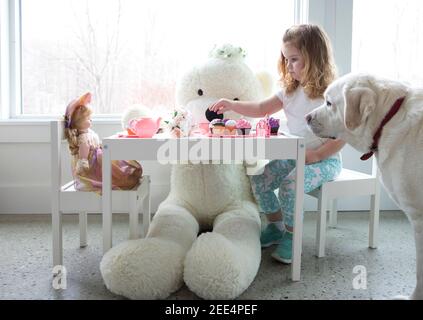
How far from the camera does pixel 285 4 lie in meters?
2.39

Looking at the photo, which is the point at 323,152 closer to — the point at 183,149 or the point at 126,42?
the point at 183,149

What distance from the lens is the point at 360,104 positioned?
1.26m

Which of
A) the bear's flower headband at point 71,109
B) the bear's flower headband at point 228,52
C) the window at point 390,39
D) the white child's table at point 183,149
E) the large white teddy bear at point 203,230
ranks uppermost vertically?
the window at point 390,39

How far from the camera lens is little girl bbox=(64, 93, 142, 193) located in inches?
63.0

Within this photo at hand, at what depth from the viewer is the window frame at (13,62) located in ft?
7.52

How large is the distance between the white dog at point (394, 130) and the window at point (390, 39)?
46.8 inches

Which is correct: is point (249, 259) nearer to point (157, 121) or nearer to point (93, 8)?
point (157, 121)

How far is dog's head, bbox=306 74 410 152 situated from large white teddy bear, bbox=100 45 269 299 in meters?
0.49

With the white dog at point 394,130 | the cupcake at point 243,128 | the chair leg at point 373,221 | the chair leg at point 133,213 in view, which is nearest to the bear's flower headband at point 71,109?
the chair leg at point 133,213

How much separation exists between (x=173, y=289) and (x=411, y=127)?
2.67 ft

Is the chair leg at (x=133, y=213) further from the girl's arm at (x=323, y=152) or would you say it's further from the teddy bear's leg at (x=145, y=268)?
the girl's arm at (x=323, y=152)

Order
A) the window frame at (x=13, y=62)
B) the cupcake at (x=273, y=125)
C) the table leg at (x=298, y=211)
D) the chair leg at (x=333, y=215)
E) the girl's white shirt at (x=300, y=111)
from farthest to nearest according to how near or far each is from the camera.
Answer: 1. the window frame at (x=13, y=62)
2. the chair leg at (x=333, y=215)
3. the girl's white shirt at (x=300, y=111)
4. the cupcake at (x=273, y=125)
5. the table leg at (x=298, y=211)

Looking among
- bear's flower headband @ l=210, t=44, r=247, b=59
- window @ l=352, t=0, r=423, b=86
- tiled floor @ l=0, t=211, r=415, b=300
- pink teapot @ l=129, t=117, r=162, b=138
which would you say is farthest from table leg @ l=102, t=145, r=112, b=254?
window @ l=352, t=0, r=423, b=86

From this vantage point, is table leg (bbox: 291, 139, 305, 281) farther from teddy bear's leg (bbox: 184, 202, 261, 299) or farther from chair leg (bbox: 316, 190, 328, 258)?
chair leg (bbox: 316, 190, 328, 258)
